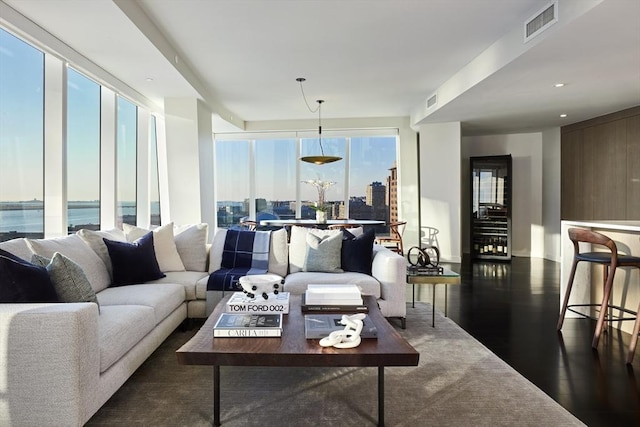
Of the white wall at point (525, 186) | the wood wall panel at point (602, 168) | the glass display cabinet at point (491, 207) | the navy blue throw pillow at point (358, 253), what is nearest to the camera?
the navy blue throw pillow at point (358, 253)

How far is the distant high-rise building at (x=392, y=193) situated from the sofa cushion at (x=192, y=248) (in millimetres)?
4904

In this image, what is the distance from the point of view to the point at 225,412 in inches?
79.4

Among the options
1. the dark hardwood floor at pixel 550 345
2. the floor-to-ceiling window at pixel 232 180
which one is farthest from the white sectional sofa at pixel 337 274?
the floor-to-ceiling window at pixel 232 180

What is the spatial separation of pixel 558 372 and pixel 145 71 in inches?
190

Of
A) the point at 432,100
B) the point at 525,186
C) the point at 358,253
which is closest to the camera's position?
the point at 358,253

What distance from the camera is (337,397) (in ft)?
7.08

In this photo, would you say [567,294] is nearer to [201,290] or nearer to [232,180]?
[201,290]

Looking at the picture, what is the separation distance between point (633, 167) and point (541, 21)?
151 inches

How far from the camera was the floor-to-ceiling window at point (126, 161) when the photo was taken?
504 cm

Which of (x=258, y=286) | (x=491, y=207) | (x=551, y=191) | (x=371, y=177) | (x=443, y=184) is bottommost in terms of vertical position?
(x=258, y=286)

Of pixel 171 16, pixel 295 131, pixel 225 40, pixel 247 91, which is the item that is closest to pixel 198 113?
pixel 247 91

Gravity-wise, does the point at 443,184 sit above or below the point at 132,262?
above

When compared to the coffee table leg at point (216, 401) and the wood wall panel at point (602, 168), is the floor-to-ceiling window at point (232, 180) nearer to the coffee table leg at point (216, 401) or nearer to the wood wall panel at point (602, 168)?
the wood wall panel at point (602, 168)

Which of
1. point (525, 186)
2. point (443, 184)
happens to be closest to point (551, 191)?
point (525, 186)
